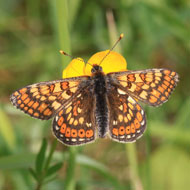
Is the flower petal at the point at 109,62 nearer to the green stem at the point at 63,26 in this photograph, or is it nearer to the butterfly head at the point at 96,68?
the butterfly head at the point at 96,68

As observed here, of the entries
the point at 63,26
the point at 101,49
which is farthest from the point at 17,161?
the point at 101,49

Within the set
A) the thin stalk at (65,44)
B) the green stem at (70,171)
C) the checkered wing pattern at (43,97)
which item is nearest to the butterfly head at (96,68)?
the checkered wing pattern at (43,97)

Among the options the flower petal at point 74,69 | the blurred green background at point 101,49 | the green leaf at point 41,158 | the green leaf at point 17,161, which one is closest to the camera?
the green leaf at point 41,158

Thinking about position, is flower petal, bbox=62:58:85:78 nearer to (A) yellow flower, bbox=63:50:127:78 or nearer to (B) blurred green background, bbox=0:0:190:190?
(A) yellow flower, bbox=63:50:127:78

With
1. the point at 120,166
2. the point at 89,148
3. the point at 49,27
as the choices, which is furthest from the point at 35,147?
the point at 49,27

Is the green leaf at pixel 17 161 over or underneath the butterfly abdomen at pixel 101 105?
underneath

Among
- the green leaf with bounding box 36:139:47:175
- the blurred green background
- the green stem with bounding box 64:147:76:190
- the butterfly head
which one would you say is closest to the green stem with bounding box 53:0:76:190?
the green stem with bounding box 64:147:76:190

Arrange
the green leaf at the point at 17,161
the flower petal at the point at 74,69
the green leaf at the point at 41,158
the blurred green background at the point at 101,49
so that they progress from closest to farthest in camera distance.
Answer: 1. the green leaf at the point at 41,158
2. the flower petal at the point at 74,69
3. the green leaf at the point at 17,161
4. the blurred green background at the point at 101,49

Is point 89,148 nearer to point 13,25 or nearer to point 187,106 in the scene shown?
point 187,106
